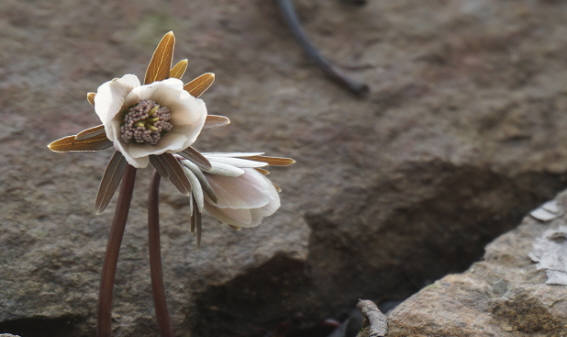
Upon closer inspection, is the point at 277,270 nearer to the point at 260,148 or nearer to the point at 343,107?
the point at 260,148

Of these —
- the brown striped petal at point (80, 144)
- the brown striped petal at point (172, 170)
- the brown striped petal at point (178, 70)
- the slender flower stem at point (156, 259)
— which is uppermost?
the brown striped petal at point (178, 70)

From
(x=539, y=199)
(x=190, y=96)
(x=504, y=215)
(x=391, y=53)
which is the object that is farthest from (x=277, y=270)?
(x=391, y=53)

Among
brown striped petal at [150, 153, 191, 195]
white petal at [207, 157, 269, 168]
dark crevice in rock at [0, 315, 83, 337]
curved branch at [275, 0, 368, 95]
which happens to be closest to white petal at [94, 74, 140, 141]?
brown striped petal at [150, 153, 191, 195]

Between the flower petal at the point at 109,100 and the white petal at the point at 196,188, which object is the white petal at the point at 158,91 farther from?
the white petal at the point at 196,188

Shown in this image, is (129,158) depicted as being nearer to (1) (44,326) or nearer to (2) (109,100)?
(2) (109,100)

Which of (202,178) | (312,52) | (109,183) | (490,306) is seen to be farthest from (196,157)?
(312,52)

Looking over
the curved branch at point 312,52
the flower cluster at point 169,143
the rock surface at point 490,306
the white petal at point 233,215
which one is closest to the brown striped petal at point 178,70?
the flower cluster at point 169,143
